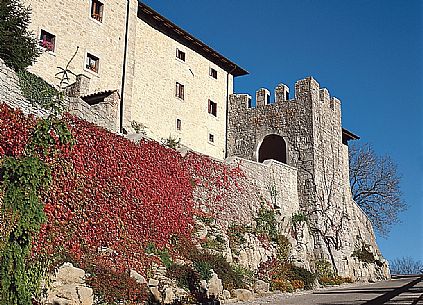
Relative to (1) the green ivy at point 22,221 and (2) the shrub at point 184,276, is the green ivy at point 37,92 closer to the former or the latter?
(1) the green ivy at point 22,221

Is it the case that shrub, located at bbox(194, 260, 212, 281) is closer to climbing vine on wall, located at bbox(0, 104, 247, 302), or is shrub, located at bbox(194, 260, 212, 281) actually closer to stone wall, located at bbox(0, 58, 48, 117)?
climbing vine on wall, located at bbox(0, 104, 247, 302)

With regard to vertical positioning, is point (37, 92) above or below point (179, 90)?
below

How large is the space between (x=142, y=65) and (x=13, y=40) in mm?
9178

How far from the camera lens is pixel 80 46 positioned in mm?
20953

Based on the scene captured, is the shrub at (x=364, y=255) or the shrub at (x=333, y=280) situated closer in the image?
the shrub at (x=333, y=280)

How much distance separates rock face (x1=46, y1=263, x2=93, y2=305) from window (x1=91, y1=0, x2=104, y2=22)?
13.3 meters

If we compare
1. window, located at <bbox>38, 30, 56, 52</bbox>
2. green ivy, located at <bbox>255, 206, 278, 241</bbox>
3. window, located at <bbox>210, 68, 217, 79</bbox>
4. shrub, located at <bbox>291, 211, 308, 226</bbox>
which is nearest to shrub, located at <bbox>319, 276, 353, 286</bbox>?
shrub, located at <bbox>291, 211, 308, 226</bbox>

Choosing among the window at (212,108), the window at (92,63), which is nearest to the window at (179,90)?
the window at (212,108)

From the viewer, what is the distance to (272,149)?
31.2m

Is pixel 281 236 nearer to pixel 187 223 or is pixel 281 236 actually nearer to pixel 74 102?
pixel 187 223

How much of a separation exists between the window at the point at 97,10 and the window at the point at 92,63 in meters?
1.78

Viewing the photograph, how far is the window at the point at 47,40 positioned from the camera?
19344 millimetres

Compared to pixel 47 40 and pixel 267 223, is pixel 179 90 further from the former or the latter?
pixel 267 223

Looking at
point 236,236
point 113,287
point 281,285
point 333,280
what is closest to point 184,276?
point 113,287
